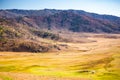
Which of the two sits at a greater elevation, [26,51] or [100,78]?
[100,78]

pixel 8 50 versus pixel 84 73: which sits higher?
pixel 84 73

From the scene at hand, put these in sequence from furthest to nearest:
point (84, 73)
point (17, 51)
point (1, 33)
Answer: point (1, 33) < point (17, 51) < point (84, 73)

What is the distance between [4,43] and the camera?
6929 inches

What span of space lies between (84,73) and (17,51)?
407 ft

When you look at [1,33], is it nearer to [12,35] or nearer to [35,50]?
[12,35]

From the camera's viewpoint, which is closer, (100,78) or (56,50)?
(100,78)

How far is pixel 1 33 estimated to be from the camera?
182250 millimetres

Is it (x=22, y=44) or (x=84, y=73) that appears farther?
(x=22, y=44)

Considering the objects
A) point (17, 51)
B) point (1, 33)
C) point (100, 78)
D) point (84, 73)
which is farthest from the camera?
point (1, 33)

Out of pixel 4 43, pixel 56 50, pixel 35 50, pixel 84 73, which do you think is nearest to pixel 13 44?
pixel 4 43

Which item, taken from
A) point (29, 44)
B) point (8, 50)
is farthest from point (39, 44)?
point (8, 50)

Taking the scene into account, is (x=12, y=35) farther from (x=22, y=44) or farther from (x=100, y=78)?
(x=100, y=78)

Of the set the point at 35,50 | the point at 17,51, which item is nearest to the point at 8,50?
the point at 17,51

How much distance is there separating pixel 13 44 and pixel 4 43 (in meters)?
6.33
